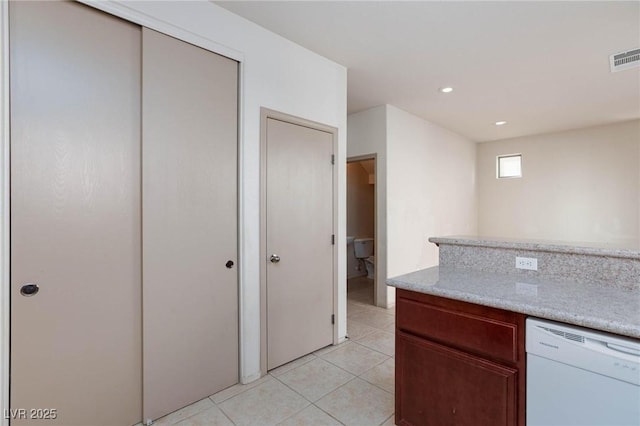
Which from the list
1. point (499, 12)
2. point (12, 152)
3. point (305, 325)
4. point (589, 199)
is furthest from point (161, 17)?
point (589, 199)

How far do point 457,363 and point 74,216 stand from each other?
7.05ft

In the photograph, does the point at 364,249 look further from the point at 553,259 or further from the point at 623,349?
the point at 623,349

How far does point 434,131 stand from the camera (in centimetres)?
507

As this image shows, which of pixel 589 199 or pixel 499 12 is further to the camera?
pixel 589 199

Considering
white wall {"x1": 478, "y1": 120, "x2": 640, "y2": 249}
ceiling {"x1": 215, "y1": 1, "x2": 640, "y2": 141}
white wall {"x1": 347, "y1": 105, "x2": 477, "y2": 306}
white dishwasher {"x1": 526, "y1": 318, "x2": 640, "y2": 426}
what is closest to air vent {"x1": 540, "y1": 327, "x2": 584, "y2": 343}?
white dishwasher {"x1": 526, "y1": 318, "x2": 640, "y2": 426}

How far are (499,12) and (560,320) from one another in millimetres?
2147

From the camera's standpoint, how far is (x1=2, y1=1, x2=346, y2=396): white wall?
1.98 metres

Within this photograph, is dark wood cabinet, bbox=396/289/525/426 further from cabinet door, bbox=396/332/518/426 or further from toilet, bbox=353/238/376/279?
toilet, bbox=353/238/376/279

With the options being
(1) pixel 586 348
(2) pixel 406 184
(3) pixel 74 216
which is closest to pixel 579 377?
(1) pixel 586 348

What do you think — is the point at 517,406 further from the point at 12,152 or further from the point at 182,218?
the point at 12,152

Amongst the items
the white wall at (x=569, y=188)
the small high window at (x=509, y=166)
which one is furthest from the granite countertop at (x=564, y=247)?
the small high window at (x=509, y=166)

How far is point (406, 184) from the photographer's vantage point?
4.41 metres

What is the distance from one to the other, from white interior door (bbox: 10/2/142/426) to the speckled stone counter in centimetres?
205

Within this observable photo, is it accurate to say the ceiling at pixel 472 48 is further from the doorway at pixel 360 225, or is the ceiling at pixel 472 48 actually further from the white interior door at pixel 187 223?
the doorway at pixel 360 225
